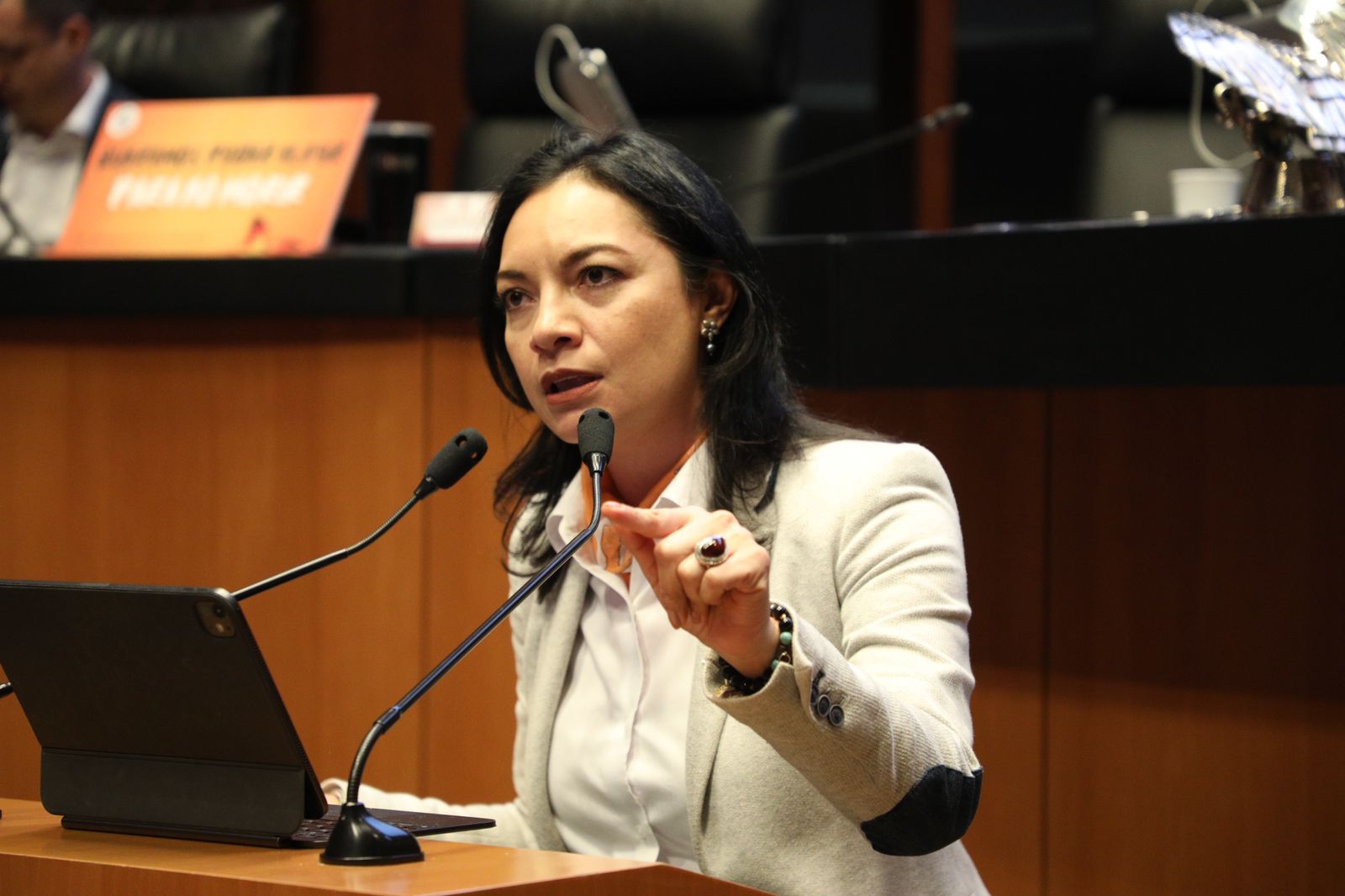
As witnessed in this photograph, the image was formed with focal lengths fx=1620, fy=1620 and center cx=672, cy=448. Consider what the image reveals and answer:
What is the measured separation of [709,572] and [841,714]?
0.50 feet

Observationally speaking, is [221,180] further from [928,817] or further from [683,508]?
[928,817]

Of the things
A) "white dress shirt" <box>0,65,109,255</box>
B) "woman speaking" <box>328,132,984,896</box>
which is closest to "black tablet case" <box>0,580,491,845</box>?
"woman speaking" <box>328,132,984,896</box>

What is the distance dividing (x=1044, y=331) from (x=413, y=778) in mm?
1041

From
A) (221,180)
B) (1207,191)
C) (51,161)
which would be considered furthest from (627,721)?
(51,161)

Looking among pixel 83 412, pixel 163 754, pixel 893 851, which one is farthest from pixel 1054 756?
pixel 83 412

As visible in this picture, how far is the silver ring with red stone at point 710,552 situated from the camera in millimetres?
1024

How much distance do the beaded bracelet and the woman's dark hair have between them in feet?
1.31

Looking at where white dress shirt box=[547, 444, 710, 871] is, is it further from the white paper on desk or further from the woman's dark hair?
the white paper on desk

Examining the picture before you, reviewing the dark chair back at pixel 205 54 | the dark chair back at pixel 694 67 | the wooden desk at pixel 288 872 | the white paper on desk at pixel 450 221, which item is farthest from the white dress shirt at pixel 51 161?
the wooden desk at pixel 288 872

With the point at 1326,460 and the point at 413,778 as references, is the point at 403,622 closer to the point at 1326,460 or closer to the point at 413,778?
the point at 413,778

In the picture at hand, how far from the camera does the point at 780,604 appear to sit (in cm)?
109

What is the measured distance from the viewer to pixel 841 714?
1092 mm

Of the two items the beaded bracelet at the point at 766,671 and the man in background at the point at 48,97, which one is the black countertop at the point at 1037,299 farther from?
the man in background at the point at 48,97

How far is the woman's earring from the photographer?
1.55m
